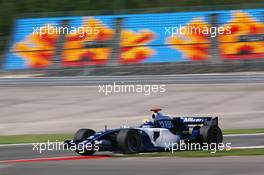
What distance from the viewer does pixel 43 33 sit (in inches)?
1563

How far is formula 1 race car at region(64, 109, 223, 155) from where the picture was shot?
1258 centimetres

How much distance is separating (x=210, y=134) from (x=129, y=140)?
1889mm

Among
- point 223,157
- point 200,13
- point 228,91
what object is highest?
point 200,13

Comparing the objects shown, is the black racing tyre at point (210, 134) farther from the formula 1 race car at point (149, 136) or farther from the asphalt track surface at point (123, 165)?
the asphalt track surface at point (123, 165)

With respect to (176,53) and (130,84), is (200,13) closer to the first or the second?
(176,53)

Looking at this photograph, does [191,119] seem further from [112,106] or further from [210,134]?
[112,106]

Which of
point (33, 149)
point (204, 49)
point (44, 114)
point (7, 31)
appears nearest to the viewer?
point (33, 149)

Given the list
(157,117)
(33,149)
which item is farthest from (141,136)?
(33,149)

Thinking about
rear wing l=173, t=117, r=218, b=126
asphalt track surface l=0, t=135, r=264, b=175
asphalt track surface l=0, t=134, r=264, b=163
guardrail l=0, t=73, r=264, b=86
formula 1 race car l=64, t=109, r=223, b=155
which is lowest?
asphalt track surface l=0, t=135, r=264, b=175

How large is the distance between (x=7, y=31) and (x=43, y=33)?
27.6 ft

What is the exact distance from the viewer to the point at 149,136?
42.7ft

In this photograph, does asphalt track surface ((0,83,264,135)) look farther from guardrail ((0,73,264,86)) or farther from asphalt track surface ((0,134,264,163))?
asphalt track surface ((0,134,264,163))

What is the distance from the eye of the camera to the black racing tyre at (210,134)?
13.4 m

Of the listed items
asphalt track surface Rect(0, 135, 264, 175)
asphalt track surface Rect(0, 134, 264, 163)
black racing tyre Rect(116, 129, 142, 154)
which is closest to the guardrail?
asphalt track surface Rect(0, 134, 264, 163)
